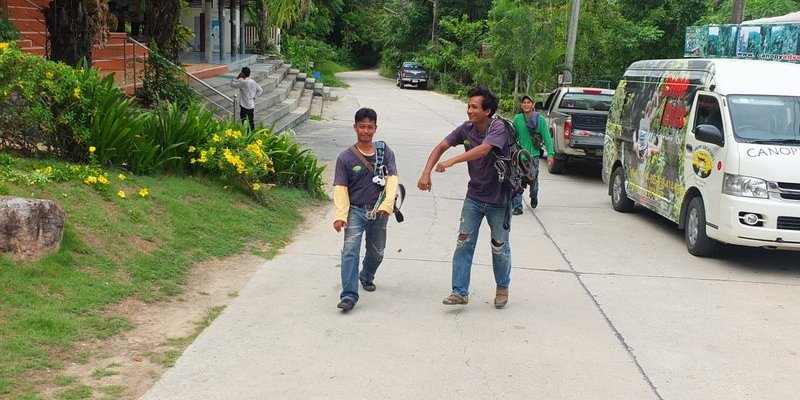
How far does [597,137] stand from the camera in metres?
15.8

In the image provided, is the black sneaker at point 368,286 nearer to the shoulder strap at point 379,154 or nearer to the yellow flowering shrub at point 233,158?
the shoulder strap at point 379,154

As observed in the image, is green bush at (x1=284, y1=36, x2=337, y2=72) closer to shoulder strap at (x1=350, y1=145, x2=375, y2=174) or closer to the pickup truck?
the pickup truck

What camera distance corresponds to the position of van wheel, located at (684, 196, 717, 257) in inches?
358

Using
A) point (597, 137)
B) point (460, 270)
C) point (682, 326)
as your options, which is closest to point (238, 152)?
point (460, 270)

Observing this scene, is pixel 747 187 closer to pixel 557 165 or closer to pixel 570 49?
pixel 557 165

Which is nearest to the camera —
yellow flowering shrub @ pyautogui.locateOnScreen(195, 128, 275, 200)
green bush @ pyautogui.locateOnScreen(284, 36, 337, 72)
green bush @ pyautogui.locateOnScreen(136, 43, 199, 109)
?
yellow flowering shrub @ pyautogui.locateOnScreen(195, 128, 275, 200)

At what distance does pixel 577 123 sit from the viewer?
1586 cm

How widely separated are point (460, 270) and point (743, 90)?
4.66 m

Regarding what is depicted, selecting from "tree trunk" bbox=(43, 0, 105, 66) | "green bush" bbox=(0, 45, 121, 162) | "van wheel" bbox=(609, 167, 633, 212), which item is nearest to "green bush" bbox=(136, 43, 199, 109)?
"tree trunk" bbox=(43, 0, 105, 66)

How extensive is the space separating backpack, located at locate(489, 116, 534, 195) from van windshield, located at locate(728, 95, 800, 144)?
11.5ft

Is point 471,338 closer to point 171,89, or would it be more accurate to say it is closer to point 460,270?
point 460,270

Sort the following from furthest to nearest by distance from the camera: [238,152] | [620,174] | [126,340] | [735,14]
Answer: [735,14], [620,174], [238,152], [126,340]

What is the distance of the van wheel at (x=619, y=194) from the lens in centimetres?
1222

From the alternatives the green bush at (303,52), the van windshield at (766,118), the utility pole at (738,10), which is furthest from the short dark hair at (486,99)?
the green bush at (303,52)
